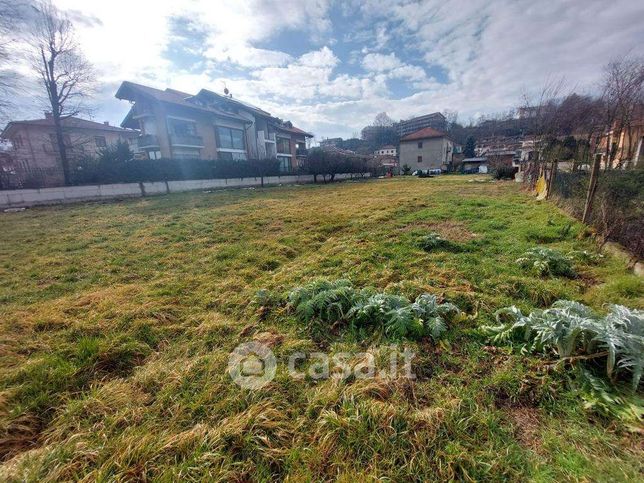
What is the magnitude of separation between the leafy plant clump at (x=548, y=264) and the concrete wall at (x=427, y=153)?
164 ft

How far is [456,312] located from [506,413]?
3.62ft

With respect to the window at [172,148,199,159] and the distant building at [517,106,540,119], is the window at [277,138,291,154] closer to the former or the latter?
the window at [172,148,199,159]

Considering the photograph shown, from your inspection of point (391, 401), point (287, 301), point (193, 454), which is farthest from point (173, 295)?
point (391, 401)

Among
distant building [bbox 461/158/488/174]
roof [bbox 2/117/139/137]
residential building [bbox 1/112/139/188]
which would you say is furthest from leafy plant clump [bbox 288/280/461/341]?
distant building [bbox 461/158/488/174]

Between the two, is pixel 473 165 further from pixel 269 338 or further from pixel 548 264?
pixel 269 338

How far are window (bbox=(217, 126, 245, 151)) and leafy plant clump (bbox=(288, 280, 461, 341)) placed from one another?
1140 inches

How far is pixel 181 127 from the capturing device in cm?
2414

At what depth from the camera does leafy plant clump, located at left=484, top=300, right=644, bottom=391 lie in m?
1.76

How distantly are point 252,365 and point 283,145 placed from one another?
37.0 metres

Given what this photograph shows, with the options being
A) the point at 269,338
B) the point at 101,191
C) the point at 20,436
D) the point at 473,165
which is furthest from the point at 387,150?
the point at 20,436

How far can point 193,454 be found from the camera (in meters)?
1.49

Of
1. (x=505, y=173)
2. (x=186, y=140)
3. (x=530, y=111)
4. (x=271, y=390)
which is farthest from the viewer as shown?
(x=505, y=173)

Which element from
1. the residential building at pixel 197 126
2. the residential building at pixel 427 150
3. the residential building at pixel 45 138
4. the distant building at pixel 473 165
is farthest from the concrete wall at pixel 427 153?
the residential building at pixel 45 138

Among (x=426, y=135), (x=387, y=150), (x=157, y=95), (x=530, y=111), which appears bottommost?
(x=530, y=111)
